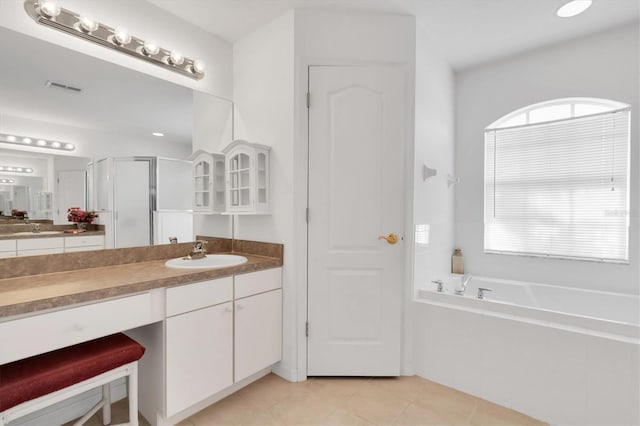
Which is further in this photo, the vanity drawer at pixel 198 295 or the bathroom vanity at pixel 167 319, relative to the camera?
the vanity drawer at pixel 198 295

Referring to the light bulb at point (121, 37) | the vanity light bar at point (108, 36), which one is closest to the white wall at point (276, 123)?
the vanity light bar at point (108, 36)

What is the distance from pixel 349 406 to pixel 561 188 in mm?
2367

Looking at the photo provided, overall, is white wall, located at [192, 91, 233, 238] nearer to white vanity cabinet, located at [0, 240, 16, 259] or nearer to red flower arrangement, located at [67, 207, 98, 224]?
red flower arrangement, located at [67, 207, 98, 224]

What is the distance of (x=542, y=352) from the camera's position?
180 cm

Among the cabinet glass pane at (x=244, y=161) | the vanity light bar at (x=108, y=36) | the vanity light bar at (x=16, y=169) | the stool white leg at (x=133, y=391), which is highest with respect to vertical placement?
the vanity light bar at (x=108, y=36)

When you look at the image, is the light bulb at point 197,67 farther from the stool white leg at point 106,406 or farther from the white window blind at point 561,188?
the white window blind at point 561,188

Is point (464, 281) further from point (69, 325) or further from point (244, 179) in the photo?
point (69, 325)

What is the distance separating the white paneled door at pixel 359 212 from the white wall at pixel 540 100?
118 cm

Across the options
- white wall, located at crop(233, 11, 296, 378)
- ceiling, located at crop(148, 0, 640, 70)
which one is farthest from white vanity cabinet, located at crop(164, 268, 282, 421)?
ceiling, located at crop(148, 0, 640, 70)

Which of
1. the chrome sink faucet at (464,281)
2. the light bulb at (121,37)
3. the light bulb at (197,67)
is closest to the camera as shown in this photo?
the light bulb at (121,37)

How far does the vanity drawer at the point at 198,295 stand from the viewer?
1.61 metres

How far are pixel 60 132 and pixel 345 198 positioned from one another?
1733 mm

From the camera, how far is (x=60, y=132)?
5.79 feet

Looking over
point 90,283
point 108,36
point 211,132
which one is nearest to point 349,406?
point 90,283
